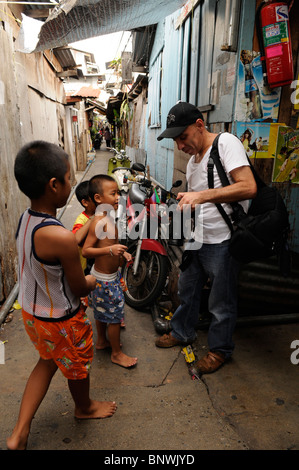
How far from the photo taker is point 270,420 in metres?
2.10

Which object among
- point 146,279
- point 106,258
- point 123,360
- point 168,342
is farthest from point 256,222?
point 146,279

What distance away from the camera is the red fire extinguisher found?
2.54 m

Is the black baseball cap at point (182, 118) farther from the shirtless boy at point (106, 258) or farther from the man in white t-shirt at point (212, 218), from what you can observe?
the shirtless boy at point (106, 258)

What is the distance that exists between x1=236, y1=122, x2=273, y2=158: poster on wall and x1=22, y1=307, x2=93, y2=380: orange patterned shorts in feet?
Result: 7.26

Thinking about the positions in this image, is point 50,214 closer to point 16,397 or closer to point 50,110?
point 16,397

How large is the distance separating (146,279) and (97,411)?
1.72 metres

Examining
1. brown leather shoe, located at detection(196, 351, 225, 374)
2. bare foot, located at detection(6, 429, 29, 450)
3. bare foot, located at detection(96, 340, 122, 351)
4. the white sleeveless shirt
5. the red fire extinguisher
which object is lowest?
bare foot, located at detection(96, 340, 122, 351)

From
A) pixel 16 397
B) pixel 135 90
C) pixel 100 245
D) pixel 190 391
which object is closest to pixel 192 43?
pixel 100 245

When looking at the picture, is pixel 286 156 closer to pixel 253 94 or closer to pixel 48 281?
pixel 253 94

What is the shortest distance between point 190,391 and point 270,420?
599 millimetres

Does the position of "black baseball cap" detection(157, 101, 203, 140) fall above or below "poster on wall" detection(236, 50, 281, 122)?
below

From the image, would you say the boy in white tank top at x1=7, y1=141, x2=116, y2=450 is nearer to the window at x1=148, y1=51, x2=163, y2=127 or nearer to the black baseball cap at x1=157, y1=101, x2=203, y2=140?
the black baseball cap at x1=157, y1=101, x2=203, y2=140

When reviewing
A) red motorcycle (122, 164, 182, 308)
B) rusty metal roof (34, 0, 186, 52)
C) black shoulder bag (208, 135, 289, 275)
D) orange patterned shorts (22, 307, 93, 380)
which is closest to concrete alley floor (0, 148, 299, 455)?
orange patterned shorts (22, 307, 93, 380)

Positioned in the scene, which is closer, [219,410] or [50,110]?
[219,410]
